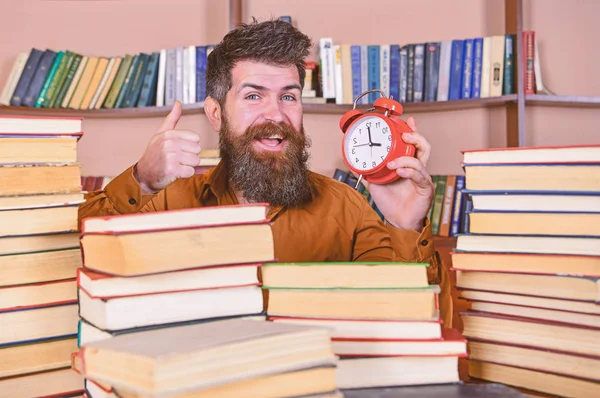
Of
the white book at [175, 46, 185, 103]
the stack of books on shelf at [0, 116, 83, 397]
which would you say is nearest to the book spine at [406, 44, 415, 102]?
the white book at [175, 46, 185, 103]

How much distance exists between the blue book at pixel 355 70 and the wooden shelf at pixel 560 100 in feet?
2.50

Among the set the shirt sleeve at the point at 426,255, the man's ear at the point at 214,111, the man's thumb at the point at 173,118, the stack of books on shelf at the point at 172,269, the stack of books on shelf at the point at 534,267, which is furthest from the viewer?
the man's ear at the point at 214,111

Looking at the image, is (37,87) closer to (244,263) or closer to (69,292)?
(69,292)

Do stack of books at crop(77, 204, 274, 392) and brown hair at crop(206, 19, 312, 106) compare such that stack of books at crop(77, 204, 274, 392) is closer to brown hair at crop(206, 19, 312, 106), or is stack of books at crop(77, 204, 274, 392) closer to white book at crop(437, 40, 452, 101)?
brown hair at crop(206, 19, 312, 106)

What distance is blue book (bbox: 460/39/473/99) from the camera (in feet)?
9.66

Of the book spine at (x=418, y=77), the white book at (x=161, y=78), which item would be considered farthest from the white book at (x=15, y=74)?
the book spine at (x=418, y=77)

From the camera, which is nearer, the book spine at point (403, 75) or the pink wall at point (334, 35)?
the book spine at point (403, 75)

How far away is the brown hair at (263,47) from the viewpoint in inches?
70.6

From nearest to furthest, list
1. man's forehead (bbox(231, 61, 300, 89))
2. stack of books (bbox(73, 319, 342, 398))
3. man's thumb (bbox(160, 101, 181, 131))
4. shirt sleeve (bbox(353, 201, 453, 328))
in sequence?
stack of books (bbox(73, 319, 342, 398)) < shirt sleeve (bbox(353, 201, 453, 328)) < man's thumb (bbox(160, 101, 181, 131)) < man's forehead (bbox(231, 61, 300, 89))

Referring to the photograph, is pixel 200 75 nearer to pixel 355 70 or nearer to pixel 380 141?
pixel 355 70

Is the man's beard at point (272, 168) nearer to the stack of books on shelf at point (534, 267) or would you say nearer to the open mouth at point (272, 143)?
the open mouth at point (272, 143)

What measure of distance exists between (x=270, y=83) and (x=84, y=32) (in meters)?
1.93

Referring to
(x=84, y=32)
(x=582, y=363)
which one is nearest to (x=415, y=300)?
(x=582, y=363)

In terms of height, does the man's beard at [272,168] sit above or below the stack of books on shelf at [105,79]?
below
